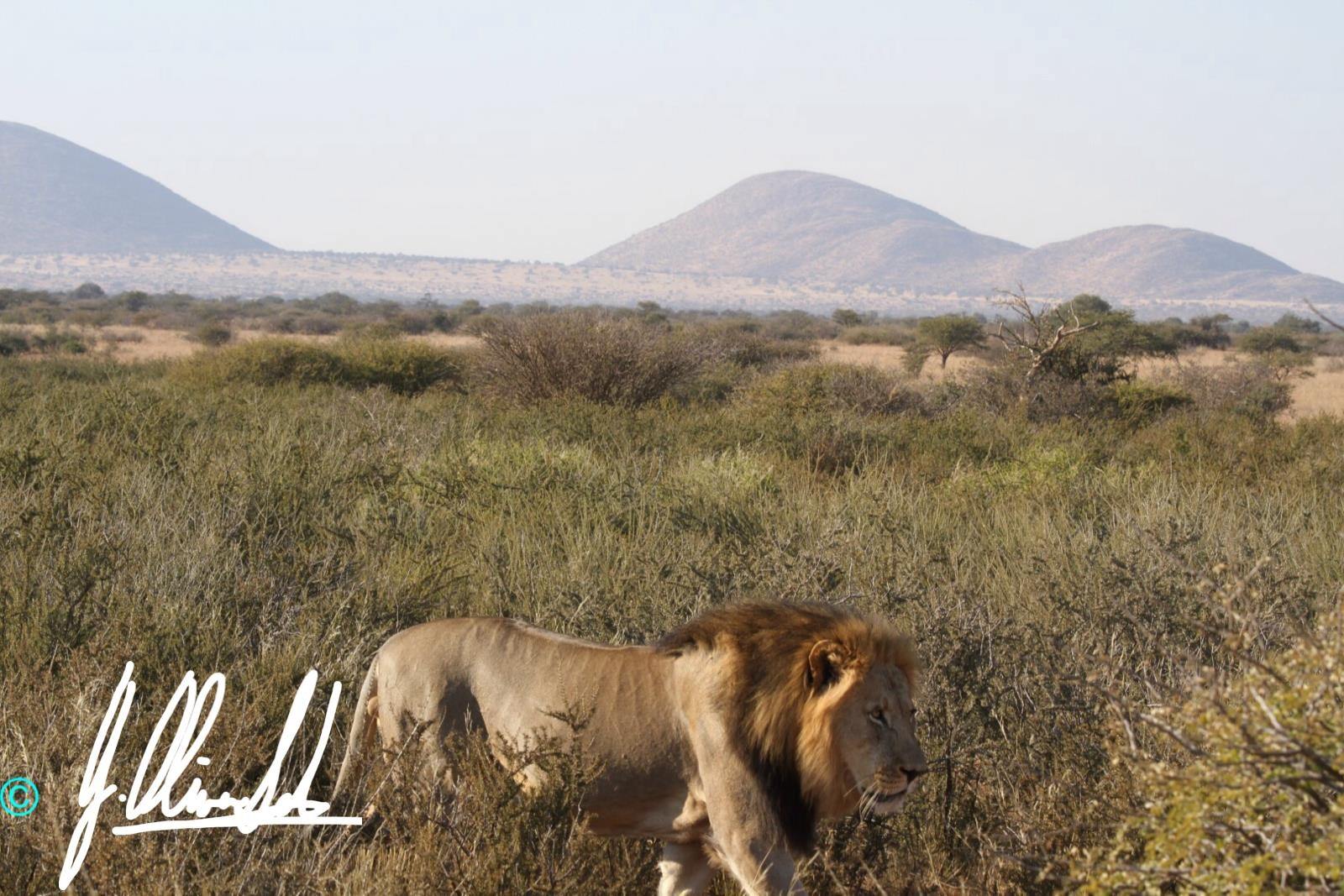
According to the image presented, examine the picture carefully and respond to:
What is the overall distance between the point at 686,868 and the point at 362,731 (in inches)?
44.3

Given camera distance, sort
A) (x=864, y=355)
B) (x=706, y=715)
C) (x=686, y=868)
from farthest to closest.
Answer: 1. (x=864, y=355)
2. (x=686, y=868)
3. (x=706, y=715)

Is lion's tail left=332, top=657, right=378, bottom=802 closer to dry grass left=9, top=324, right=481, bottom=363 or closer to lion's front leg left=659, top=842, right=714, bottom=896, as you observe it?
lion's front leg left=659, top=842, right=714, bottom=896

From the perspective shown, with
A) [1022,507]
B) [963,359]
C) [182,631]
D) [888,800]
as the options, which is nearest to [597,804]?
[888,800]

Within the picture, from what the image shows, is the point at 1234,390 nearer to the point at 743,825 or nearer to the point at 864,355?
the point at 864,355

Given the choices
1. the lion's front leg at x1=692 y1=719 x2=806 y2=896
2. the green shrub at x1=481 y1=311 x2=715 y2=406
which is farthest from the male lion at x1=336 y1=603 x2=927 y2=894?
the green shrub at x1=481 y1=311 x2=715 y2=406

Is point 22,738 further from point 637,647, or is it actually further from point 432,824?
point 637,647

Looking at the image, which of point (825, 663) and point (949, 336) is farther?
point (949, 336)

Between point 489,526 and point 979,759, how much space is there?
4026mm

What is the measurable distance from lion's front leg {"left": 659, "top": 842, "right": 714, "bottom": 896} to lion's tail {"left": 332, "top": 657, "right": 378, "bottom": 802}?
1.02 m

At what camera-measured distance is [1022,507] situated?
1025cm

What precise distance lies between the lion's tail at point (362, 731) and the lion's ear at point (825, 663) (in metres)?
1.45

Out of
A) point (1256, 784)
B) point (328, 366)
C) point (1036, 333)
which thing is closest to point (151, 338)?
point (328, 366)

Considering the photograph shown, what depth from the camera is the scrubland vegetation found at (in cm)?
304

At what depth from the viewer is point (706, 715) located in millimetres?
3656
